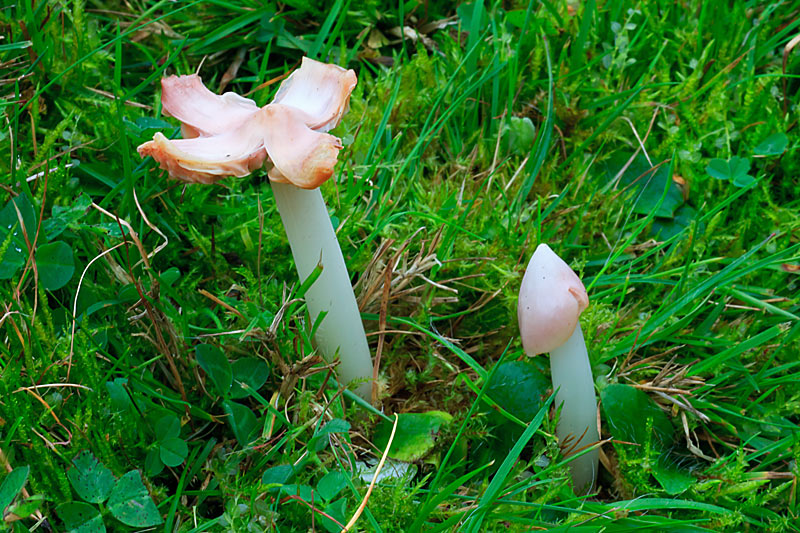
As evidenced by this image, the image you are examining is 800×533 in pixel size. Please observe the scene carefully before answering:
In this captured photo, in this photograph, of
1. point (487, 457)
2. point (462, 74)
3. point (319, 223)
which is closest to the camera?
point (319, 223)

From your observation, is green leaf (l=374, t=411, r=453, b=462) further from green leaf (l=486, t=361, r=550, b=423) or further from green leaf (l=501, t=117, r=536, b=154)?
green leaf (l=501, t=117, r=536, b=154)

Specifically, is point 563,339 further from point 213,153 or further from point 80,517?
point 80,517

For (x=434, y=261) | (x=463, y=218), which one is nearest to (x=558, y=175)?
(x=463, y=218)

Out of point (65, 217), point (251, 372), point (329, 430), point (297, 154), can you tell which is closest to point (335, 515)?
point (329, 430)

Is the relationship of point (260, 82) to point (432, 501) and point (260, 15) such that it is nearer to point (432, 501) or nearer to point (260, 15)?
point (260, 15)

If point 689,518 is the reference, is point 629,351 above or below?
above

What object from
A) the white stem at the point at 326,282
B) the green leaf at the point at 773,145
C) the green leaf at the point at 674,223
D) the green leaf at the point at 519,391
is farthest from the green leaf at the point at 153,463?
the green leaf at the point at 773,145
